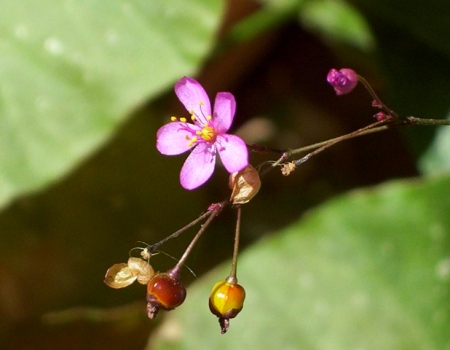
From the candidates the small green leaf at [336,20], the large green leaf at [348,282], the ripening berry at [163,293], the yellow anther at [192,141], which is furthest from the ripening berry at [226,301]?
the small green leaf at [336,20]

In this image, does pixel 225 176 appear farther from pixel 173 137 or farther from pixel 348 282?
pixel 173 137

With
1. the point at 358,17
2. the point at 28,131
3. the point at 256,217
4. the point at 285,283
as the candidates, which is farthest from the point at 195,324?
the point at 358,17

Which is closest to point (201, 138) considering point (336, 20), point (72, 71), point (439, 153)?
point (72, 71)

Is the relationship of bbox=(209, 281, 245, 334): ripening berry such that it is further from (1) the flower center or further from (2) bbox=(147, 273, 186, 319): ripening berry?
(1) the flower center

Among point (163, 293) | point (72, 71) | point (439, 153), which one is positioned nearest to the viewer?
point (163, 293)

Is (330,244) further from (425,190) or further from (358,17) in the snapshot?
(358,17)

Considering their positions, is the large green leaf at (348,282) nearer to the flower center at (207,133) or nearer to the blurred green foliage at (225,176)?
the blurred green foliage at (225,176)

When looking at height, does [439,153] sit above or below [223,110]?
below
